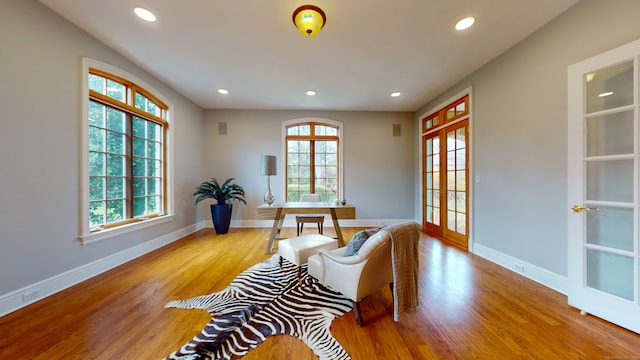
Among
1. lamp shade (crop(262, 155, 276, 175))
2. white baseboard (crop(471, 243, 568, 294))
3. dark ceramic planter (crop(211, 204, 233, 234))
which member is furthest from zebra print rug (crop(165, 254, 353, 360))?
dark ceramic planter (crop(211, 204, 233, 234))

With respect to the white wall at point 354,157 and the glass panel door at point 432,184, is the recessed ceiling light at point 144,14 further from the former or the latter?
the glass panel door at point 432,184

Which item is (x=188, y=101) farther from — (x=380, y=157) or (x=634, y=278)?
(x=634, y=278)

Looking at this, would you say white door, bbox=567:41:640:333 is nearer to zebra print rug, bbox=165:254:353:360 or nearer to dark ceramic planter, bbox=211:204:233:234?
zebra print rug, bbox=165:254:353:360

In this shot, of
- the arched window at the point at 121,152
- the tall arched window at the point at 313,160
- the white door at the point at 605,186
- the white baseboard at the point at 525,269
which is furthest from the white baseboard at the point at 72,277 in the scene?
the white baseboard at the point at 525,269

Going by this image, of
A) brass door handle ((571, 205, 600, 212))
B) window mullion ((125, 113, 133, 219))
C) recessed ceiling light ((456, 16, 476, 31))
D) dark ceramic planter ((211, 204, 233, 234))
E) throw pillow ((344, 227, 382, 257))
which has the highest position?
recessed ceiling light ((456, 16, 476, 31))

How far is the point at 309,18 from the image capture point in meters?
2.10

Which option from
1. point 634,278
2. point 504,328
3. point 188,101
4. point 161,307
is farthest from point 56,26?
point 634,278

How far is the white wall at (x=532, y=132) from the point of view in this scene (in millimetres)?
2027

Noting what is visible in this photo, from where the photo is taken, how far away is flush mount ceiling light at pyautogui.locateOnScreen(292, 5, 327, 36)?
2072 mm

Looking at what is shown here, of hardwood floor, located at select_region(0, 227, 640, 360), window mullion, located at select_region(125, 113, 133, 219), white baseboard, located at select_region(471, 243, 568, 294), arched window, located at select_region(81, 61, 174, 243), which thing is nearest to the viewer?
hardwood floor, located at select_region(0, 227, 640, 360)

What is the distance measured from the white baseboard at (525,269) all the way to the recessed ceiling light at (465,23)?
2651 millimetres

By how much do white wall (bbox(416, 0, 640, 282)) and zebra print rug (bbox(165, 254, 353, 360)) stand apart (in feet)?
7.29

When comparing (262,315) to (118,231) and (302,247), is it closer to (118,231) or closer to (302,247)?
(302,247)

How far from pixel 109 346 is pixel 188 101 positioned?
4.22 metres
